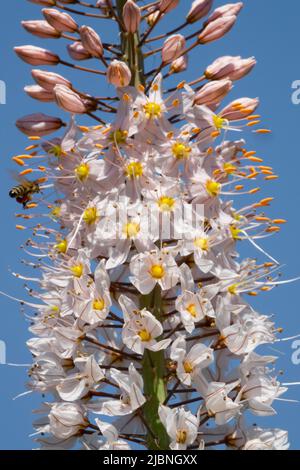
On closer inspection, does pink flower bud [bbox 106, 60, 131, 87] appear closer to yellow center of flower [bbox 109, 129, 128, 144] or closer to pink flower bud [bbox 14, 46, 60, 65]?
yellow center of flower [bbox 109, 129, 128, 144]

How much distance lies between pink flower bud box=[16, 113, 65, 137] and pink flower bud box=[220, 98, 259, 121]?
162 cm

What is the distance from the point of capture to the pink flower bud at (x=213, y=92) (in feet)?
30.9

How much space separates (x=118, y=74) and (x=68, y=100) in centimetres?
53

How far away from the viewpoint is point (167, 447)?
329 inches

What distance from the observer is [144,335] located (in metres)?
8.51

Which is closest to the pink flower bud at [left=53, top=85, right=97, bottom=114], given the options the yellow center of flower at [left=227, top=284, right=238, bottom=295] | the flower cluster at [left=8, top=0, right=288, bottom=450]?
the flower cluster at [left=8, top=0, right=288, bottom=450]

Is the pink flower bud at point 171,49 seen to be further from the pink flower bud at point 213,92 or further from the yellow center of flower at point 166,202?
the yellow center of flower at point 166,202

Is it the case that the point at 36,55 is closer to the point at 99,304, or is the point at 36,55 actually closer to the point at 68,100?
the point at 68,100

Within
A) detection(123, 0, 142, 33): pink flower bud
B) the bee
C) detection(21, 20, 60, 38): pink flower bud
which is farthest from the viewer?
detection(21, 20, 60, 38): pink flower bud

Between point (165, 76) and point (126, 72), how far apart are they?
0.64 metres

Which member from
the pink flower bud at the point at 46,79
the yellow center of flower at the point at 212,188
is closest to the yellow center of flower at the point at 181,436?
the yellow center of flower at the point at 212,188

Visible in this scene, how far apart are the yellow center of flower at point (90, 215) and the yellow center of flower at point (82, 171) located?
0.34 m

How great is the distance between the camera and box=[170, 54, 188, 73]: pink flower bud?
9773 millimetres

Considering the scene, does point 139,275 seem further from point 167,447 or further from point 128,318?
point 167,447
